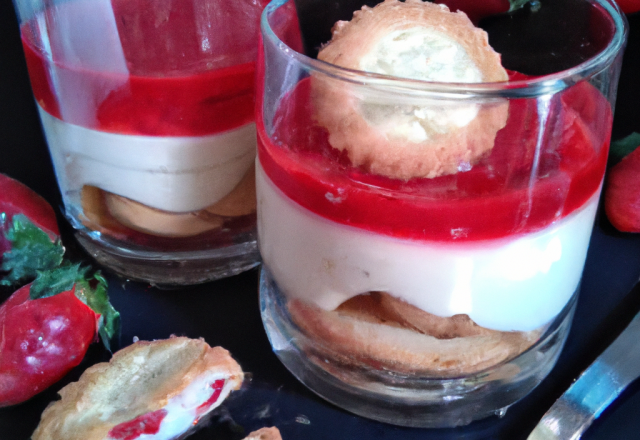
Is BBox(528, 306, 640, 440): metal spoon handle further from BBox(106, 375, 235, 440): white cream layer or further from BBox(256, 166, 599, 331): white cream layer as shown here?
BBox(106, 375, 235, 440): white cream layer

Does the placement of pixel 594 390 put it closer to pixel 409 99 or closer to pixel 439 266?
pixel 439 266

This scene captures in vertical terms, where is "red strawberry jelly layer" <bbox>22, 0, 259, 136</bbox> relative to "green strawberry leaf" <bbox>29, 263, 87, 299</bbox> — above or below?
above

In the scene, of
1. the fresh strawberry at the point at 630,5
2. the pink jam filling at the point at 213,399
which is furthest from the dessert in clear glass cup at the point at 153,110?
the fresh strawberry at the point at 630,5

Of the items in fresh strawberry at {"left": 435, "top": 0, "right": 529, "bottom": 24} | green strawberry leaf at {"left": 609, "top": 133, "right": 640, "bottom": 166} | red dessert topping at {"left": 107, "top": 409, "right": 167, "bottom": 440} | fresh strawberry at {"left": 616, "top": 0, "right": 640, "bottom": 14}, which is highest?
fresh strawberry at {"left": 435, "top": 0, "right": 529, "bottom": 24}

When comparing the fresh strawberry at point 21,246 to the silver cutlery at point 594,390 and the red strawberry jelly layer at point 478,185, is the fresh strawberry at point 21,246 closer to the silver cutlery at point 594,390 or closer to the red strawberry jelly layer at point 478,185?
the red strawberry jelly layer at point 478,185

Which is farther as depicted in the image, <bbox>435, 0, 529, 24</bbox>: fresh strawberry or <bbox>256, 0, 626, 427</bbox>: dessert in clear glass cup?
<bbox>435, 0, 529, 24</bbox>: fresh strawberry

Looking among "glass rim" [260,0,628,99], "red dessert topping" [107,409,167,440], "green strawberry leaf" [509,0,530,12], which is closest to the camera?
"glass rim" [260,0,628,99]

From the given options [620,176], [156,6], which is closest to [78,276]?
[156,6]

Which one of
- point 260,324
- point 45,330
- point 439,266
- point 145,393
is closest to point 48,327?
point 45,330

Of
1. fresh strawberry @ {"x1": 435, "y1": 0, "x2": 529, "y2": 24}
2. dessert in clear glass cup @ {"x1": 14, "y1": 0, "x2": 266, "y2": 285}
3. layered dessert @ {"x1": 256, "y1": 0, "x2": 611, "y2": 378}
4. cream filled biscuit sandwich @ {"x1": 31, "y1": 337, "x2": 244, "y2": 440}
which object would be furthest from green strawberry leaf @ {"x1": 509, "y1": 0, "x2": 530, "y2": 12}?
cream filled biscuit sandwich @ {"x1": 31, "y1": 337, "x2": 244, "y2": 440}
